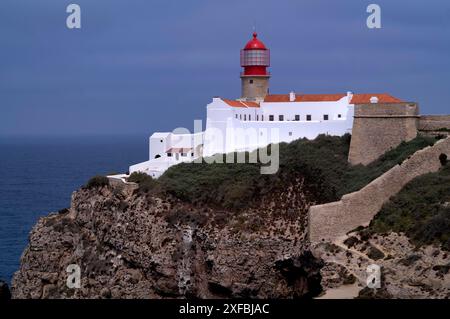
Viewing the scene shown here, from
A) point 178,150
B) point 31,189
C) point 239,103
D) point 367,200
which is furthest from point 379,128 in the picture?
point 31,189

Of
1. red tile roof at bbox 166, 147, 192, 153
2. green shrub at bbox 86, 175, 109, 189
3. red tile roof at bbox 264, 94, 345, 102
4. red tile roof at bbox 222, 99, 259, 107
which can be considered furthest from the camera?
red tile roof at bbox 222, 99, 259, 107

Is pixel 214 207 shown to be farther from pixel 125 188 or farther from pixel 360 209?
pixel 360 209

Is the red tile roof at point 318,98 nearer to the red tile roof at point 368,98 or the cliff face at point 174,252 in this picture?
the red tile roof at point 368,98

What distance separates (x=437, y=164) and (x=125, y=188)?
15033mm

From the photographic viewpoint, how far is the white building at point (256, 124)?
4791cm

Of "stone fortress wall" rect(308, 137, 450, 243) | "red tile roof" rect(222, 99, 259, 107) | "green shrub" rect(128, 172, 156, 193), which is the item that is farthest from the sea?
"stone fortress wall" rect(308, 137, 450, 243)

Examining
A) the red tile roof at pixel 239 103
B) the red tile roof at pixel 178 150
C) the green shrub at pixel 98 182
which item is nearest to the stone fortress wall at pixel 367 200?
the green shrub at pixel 98 182

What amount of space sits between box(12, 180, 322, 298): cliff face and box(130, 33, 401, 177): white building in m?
4.22

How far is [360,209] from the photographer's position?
38719 millimetres

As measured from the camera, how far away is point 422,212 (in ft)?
121

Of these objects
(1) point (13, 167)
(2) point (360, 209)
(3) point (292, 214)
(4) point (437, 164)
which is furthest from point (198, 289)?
(1) point (13, 167)

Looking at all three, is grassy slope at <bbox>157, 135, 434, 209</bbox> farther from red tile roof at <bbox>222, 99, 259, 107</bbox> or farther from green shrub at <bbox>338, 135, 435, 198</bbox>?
red tile roof at <bbox>222, 99, 259, 107</bbox>

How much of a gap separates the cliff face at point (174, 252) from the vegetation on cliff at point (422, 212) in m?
3.60

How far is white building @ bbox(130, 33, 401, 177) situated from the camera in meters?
47.9
